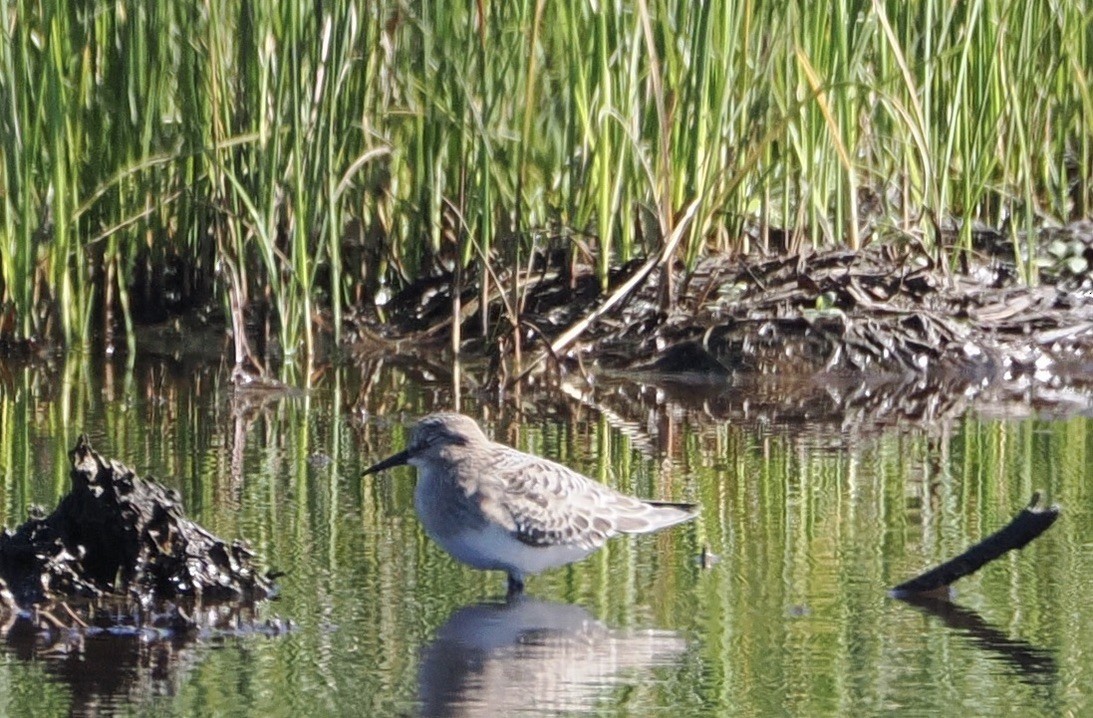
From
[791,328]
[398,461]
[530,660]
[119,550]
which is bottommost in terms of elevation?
[530,660]

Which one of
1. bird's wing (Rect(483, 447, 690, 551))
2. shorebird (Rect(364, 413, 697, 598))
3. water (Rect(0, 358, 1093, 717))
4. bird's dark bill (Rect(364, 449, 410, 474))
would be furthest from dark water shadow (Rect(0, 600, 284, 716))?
bird's dark bill (Rect(364, 449, 410, 474))

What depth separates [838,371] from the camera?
9070 millimetres

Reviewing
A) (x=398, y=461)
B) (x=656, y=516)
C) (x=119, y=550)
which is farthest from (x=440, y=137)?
(x=119, y=550)

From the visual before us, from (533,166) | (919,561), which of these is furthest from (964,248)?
(919,561)

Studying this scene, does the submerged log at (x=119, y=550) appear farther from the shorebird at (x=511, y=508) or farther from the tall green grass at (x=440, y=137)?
the tall green grass at (x=440, y=137)

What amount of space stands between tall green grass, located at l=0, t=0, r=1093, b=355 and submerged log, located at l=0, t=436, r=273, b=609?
10.5ft

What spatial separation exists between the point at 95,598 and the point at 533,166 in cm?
470

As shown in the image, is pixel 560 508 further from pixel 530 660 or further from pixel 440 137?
pixel 440 137

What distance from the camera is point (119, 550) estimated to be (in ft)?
16.6

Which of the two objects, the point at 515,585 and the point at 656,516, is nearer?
the point at 515,585

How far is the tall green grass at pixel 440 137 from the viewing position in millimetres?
8461

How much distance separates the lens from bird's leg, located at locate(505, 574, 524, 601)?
5.18 metres

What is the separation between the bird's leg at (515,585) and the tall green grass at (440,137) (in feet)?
10.7

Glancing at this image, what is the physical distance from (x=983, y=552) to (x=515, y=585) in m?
1.20
